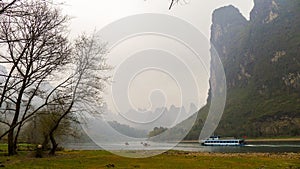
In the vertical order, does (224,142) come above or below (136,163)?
above

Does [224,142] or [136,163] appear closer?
[136,163]

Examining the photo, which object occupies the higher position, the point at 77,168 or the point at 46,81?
the point at 46,81

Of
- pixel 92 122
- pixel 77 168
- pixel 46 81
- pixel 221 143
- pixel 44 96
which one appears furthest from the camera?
pixel 221 143

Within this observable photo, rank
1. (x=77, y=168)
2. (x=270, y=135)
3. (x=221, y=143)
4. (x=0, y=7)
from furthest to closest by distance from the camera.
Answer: (x=270, y=135)
(x=221, y=143)
(x=77, y=168)
(x=0, y=7)

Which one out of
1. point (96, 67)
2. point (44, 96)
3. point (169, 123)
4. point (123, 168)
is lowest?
point (123, 168)

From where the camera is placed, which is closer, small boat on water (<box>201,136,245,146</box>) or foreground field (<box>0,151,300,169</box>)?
foreground field (<box>0,151,300,169</box>)

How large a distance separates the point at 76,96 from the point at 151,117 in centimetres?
1255

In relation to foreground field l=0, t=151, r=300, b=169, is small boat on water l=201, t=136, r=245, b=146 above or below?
above

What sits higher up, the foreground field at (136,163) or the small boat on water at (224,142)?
the small boat on water at (224,142)

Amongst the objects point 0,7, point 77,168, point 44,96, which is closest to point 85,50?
point 44,96

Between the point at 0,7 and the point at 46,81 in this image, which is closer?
the point at 0,7

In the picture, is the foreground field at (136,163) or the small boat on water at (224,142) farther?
the small boat on water at (224,142)

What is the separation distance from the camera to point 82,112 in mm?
39219

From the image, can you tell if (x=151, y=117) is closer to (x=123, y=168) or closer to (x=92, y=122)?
(x=123, y=168)
